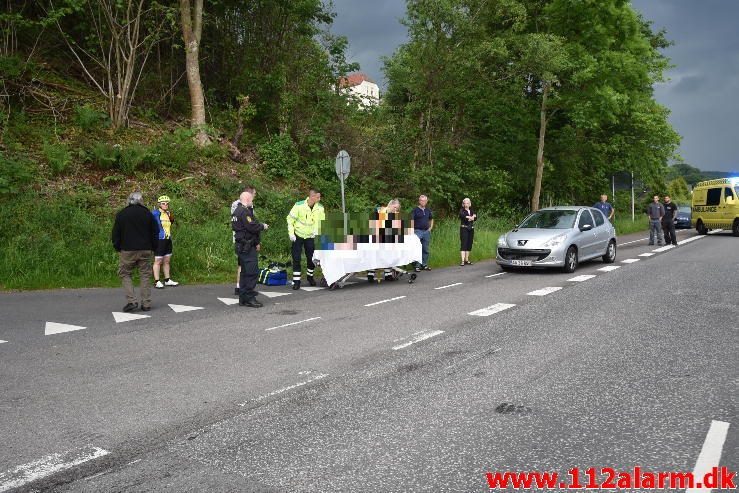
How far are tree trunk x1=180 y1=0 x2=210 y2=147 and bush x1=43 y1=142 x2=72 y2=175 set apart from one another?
177 inches

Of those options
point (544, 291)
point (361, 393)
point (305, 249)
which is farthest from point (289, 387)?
point (305, 249)

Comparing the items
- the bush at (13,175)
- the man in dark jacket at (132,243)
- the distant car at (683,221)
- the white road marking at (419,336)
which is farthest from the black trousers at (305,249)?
the distant car at (683,221)

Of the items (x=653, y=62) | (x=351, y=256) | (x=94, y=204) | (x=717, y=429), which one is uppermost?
(x=653, y=62)

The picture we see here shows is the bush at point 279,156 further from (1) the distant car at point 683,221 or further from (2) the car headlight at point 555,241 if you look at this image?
(1) the distant car at point 683,221

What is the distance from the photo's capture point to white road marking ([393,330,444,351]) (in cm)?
662

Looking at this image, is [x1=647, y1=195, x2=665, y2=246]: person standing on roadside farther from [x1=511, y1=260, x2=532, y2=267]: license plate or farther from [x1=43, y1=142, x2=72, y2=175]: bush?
[x1=43, y1=142, x2=72, y2=175]: bush

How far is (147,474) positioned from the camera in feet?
11.2

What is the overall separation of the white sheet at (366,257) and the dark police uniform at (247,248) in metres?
1.80

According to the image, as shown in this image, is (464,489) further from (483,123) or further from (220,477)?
(483,123)

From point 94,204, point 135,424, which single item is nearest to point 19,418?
point 135,424

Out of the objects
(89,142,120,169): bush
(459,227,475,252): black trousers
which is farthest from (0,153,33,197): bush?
(459,227,475,252): black trousers

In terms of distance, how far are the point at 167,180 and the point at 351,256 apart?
8447mm

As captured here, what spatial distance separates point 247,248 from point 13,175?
8.36m

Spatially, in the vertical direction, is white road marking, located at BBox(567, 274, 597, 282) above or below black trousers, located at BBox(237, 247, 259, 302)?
below
